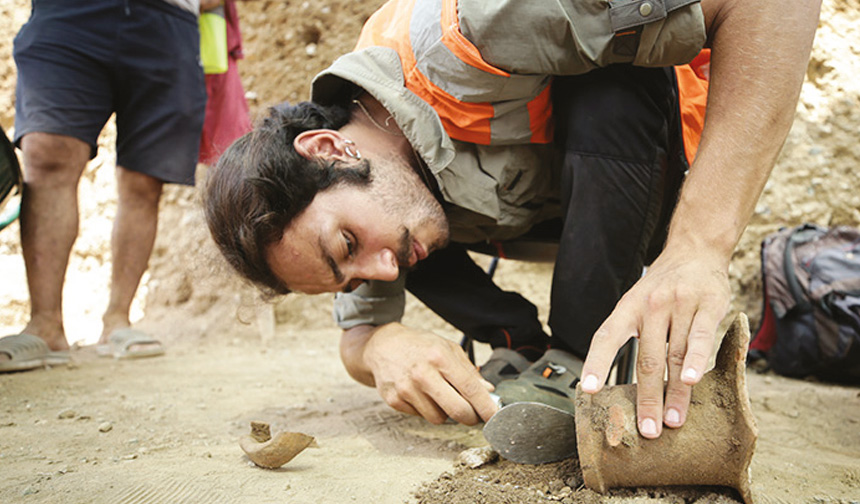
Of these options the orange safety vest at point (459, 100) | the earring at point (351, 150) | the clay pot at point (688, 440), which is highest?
the orange safety vest at point (459, 100)

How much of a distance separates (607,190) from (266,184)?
2.17 ft

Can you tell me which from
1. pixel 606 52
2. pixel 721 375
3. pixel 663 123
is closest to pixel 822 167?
pixel 663 123

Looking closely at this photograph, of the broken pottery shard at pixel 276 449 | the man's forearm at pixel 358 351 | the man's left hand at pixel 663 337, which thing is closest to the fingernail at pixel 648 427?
the man's left hand at pixel 663 337

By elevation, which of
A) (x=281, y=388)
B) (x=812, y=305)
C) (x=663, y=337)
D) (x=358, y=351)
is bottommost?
(x=281, y=388)

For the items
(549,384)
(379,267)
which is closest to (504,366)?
(549,384)

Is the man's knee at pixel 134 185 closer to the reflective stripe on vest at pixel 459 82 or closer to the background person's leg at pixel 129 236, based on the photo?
the background person's leg at pixel 129 236

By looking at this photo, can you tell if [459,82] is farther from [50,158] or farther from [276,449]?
[50,158]

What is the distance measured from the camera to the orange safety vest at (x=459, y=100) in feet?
3.80

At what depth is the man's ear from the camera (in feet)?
4.40

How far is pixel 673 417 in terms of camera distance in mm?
844

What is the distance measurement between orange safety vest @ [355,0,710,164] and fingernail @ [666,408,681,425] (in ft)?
2.09

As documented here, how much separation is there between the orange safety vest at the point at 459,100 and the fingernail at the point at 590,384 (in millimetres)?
595

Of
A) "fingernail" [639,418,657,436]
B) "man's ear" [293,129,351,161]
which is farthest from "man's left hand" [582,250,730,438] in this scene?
"man's ear" [293,129,351,161]

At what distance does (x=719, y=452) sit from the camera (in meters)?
0.83
